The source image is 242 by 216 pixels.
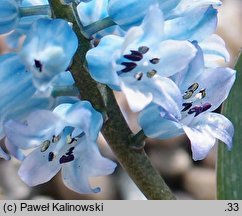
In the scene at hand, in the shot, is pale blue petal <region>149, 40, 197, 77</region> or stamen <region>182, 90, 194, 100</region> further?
stamen <region>182, 90, 194, 100</region>

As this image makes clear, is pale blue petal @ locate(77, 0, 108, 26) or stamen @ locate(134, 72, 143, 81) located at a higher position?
pale blue petal @ locate(77, 0, 108, 26)

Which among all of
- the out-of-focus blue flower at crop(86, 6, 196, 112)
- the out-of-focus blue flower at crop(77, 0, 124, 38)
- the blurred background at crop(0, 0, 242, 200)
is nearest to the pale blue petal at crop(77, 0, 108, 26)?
the out-of-focus blue flower at crop(77, 0, 124, 38)

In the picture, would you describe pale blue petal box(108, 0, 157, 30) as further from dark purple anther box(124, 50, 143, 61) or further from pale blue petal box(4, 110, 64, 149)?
pale blue petal box(4, 110, 64, 149)

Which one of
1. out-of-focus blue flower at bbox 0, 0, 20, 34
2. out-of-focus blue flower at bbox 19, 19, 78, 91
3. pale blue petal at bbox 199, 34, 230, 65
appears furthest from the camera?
pale blue petal at bbox 199, 34, 230, 65

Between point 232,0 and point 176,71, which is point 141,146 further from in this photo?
point 232,0

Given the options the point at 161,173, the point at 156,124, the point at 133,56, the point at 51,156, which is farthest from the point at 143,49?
the point at 161,173

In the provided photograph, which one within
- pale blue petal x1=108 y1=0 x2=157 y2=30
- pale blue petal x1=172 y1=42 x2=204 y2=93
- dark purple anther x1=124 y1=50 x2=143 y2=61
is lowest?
pale blue petal x1=172 y1=42 x2=204 y2=93
